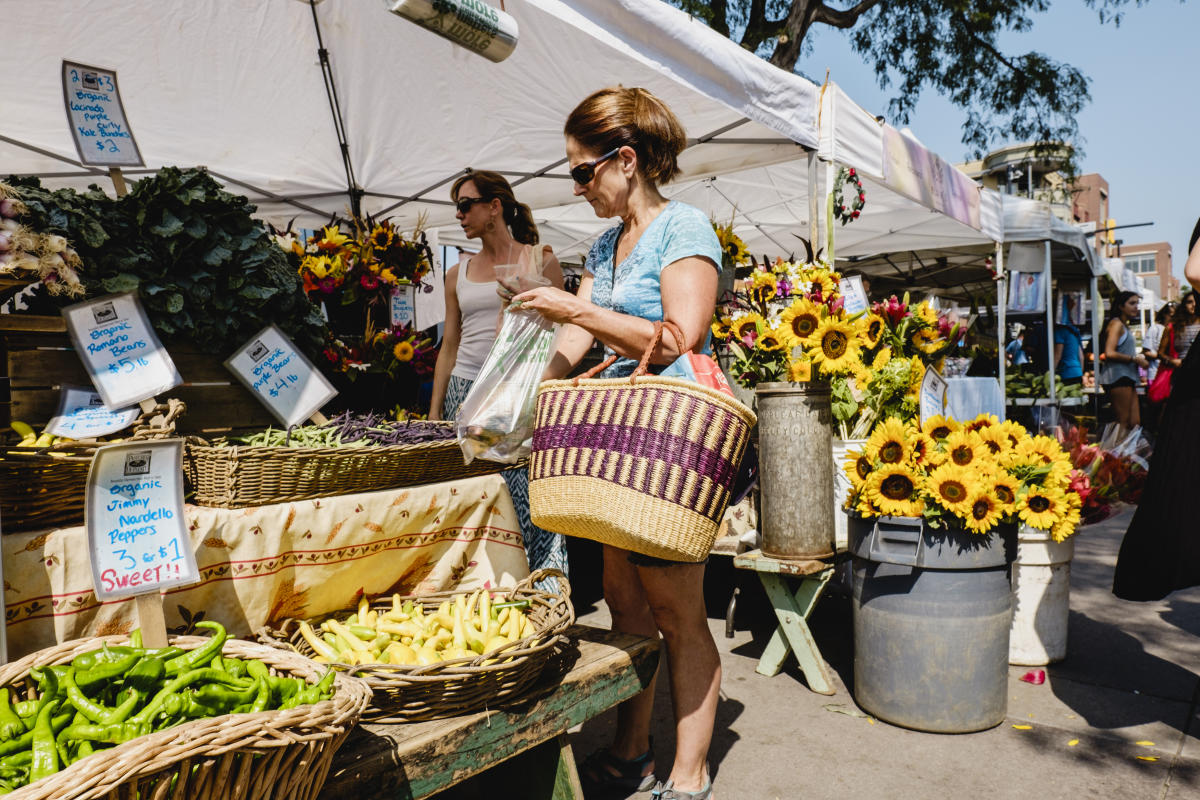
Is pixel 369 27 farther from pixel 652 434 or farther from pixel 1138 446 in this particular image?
pixel 1138 446

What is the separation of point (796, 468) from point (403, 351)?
1.79m

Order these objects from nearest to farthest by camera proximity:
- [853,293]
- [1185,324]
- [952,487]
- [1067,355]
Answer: [952,487] → [853,293] → [1185,324] → [1067,355]

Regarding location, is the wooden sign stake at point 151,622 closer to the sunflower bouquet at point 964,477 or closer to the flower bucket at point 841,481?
the sunflower bouquet at point 964,477

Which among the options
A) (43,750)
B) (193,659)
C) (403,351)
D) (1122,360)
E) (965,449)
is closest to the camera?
(43,750)

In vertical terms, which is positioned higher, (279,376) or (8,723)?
(279,376)

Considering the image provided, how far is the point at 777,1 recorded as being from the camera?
40.6ft

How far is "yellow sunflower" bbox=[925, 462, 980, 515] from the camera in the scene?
2.50 metres

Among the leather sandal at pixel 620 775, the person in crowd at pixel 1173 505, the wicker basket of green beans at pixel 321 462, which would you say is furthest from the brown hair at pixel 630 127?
the person in crowd at pixel 1173 505

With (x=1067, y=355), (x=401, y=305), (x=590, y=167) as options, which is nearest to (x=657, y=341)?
(x=590, y=167)

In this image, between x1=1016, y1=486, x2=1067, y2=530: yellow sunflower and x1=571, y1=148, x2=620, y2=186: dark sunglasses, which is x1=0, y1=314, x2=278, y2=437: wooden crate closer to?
x1=571, y1=148, x2=620, y2=186: dark sunglasses

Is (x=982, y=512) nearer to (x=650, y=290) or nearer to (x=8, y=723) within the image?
(x=650, y=290)

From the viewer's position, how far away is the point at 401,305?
13.2 feet

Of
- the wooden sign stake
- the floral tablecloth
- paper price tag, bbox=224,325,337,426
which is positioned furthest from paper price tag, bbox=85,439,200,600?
paper price tag, bbox=224,325,337,426

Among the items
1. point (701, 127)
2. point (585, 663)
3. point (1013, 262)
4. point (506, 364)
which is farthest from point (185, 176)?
point (1013, 262)
